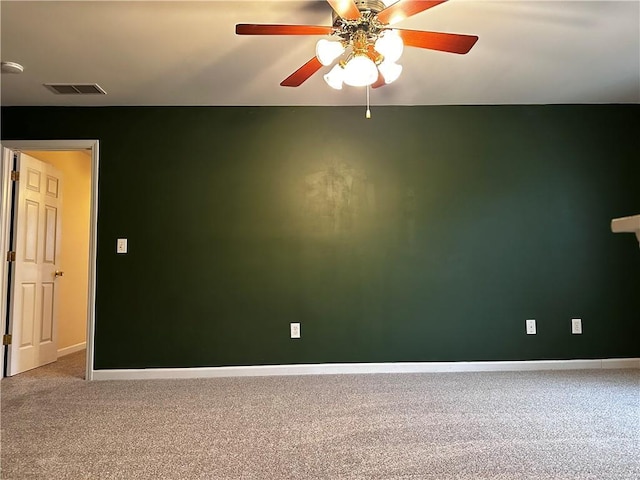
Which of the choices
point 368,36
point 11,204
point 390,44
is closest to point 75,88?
point 11,204

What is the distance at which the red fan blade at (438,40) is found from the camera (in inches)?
72.7

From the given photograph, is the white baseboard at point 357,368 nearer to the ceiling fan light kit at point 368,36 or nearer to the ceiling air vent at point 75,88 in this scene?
the ceiling air vent at point 75,88

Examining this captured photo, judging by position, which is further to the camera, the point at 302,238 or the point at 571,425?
the point at 302,238

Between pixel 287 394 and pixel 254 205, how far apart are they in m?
1.62

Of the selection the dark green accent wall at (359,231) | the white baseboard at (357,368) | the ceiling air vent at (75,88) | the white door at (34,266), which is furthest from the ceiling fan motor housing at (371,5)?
the white door at (34,266)

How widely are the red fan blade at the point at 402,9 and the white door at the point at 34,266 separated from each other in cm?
355

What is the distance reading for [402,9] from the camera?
69.9 inches

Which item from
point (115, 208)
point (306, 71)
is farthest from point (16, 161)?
point (306, 71)

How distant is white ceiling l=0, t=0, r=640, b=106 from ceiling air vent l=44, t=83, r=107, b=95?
66 mm

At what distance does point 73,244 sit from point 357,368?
3.52 m

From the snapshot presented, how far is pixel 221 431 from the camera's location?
7.32ft

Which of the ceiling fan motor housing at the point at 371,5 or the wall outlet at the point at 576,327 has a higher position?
the ceiling fan motor housing at the point at 371,5

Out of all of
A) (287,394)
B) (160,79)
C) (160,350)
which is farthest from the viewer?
(160,350)

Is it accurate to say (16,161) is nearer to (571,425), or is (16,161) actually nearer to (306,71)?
(306,71)
